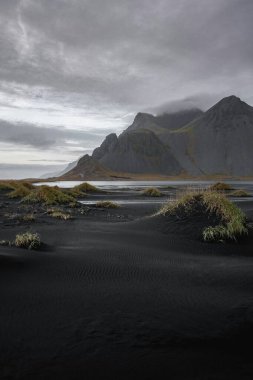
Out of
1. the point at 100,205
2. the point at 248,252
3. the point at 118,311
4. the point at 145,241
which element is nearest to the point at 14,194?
the point at 100,205

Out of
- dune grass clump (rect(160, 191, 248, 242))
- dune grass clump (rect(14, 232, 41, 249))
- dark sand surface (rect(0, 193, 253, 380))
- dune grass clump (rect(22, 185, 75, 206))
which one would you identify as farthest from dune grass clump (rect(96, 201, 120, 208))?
dune grass clump (rect(14, 232, 41, 249))

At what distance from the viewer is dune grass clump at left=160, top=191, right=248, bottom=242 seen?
14.7m

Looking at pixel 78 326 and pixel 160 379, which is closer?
pixel 160 379

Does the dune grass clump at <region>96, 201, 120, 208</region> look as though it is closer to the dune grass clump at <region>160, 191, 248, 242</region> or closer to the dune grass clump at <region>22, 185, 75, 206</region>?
the dune grass clump at <region>22, 185, 75, 206</region>

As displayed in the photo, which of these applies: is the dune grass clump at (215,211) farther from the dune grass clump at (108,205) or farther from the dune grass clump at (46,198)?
the dune grass clump at (46,198)

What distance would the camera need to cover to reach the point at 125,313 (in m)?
6.82

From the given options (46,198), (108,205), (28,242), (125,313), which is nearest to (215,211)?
(28,242)

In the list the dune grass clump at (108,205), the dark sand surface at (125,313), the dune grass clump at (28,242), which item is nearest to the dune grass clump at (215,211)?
the dark sand surface at (125,313)

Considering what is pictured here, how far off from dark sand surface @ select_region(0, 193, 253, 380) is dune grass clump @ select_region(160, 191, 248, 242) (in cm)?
189

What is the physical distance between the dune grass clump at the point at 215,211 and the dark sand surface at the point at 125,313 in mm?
1890

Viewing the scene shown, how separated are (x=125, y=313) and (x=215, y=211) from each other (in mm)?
10734

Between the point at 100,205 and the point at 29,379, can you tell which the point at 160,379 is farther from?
the point at 100,205

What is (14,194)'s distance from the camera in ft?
141

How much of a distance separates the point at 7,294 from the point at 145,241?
25.1ft
